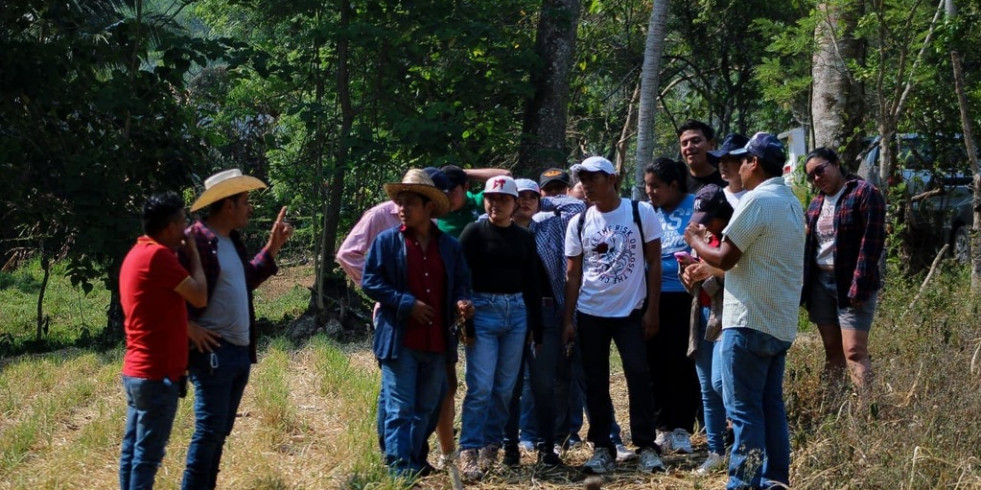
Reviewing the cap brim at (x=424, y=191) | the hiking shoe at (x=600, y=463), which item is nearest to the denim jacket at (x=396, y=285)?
the cap brim at (x=424, y=191)

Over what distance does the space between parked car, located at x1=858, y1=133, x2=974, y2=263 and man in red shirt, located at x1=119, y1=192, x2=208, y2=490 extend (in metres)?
8.21

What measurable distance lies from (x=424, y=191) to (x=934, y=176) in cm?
878

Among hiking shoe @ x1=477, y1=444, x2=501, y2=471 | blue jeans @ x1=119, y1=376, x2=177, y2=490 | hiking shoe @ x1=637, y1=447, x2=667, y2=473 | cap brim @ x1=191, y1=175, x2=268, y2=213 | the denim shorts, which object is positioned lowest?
hiking shoe @ x1=637, y1=447, x2=667, y2=473

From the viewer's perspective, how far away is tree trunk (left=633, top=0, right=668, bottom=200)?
10117 millimetres

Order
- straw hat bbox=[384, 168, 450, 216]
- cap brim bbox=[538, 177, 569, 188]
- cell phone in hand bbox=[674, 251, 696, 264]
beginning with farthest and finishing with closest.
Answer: cap brim bbox=[538, 177, 569, 188], cell phone in hand bbox=[674, 251, 696, 264], straw hat bbox=[384, 168, 450, 216]

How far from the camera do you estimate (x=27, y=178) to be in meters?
13.1

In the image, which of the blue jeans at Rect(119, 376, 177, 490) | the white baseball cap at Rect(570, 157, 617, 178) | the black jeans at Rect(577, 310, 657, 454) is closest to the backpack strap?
the white baseball cap at Rect(570, 157, 617, 178)

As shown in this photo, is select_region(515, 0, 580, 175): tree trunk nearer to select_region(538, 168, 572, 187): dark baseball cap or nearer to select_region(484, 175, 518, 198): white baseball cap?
select_region(538, 168, 572, 187): dark baseball cap

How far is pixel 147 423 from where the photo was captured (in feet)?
16.8

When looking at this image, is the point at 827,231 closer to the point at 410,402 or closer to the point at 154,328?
the point at 410,402

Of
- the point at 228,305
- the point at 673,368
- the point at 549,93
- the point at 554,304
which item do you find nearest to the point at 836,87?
the point at 549,93

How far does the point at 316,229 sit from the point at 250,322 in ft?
27.5

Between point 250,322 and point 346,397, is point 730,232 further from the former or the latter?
point 346,397

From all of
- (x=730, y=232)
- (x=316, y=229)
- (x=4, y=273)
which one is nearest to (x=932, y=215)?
(x=316, y=229)
